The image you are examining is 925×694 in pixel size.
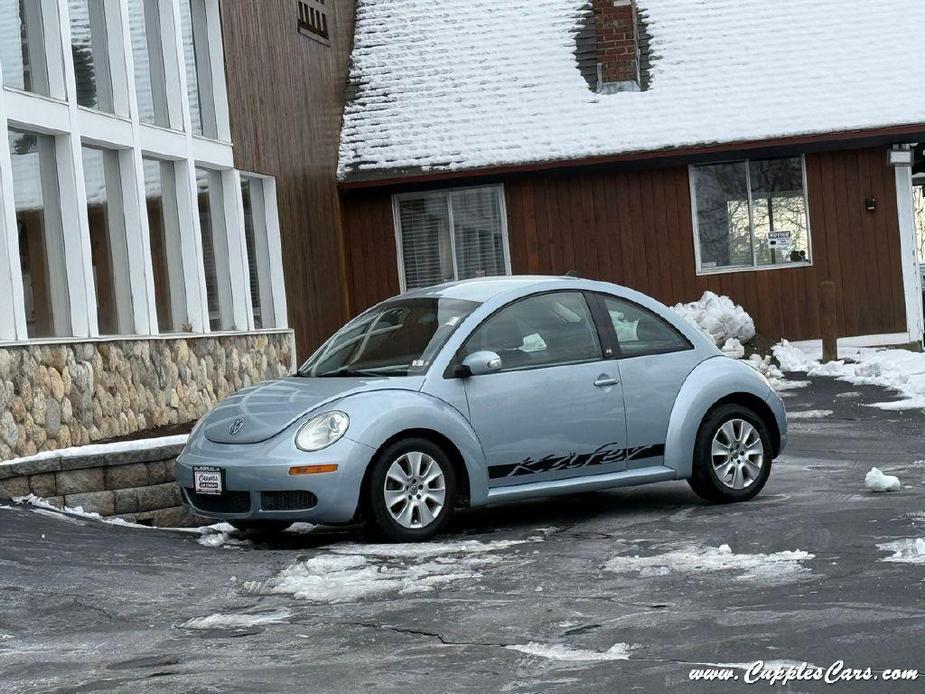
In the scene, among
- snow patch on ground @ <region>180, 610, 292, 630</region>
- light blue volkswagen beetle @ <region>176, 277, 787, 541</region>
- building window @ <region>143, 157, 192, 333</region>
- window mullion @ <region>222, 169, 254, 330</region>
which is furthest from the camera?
window mullion @ <region>222, 169, 254, 330</region>

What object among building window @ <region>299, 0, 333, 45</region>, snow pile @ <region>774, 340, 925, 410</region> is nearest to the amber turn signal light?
snow pile @ <region>774, 340, 925, 410</region>

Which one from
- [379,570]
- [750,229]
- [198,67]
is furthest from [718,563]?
[750,229]

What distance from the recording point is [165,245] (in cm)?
1645

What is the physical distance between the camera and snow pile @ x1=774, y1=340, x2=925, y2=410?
17.1 meters

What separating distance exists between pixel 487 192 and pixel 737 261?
4085 millimetres

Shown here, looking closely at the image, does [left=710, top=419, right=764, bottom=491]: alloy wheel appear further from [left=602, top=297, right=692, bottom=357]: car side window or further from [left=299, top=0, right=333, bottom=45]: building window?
[left=299, top=0, right=333, bottom=45]: building window

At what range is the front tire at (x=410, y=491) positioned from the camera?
8.75 m

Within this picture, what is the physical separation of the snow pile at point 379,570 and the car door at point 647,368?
138cm

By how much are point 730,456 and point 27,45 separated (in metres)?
7.28

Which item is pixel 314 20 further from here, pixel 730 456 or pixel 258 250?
pixel 730 456

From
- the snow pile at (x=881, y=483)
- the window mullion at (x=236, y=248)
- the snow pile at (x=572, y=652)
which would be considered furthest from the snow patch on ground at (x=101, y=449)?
the window mullion at (x=236, y=248)

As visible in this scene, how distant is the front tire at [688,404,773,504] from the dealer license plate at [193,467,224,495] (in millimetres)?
3137

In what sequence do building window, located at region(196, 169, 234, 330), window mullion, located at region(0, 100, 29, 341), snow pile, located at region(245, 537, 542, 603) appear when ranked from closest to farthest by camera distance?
snow pile, located at region(245, 537, 542, 603)
window mullion, located at region(0, 100, 29, 341)
building window, located at region(196, 169, 234, 330)

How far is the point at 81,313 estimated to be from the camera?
13578mm
